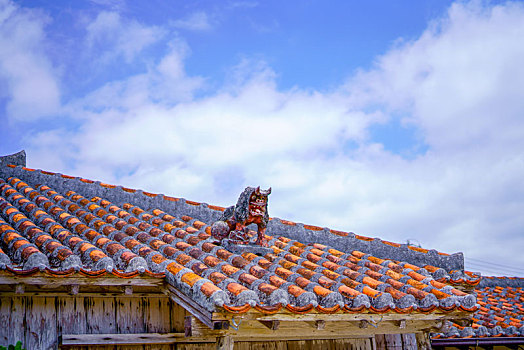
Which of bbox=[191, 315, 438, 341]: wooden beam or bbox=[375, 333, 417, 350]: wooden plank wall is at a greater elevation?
bbox=[191, 315, 438, 341]: wooden beam

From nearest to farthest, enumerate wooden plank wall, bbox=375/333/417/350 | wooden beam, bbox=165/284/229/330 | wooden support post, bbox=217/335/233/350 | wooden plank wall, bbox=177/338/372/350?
wooden beam, bbox=165/284/229/330 < wooden support post, bbox=217/335/233/350 < wooden plank wall, bbox=177/338/372/350 < wooden plank wall, bbox=375/333/417/350

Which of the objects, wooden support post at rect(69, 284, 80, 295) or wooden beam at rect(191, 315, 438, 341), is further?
wooden beam at rect(191, 315, 438, 341)

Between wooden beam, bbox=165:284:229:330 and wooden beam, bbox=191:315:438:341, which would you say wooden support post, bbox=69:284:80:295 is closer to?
wooden beam, bbox=165:284:229:330

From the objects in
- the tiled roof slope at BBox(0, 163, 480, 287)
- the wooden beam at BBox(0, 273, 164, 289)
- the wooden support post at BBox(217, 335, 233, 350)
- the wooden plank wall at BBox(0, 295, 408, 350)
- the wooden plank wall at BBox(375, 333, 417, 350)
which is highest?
the tiled roof slope at BBox(0, 163, 480, 287)

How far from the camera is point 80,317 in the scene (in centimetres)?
A: 649

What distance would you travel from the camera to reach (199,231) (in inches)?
344

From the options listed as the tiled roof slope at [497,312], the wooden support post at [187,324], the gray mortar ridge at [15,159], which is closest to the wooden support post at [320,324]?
the wooden support post at [187,324]

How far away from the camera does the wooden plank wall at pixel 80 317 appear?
6172 millimetres

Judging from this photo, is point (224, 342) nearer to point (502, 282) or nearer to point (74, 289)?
point (74, 289)

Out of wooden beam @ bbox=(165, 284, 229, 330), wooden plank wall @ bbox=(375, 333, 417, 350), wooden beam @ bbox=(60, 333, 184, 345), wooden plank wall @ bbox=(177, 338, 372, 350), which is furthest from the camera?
wooden plank wall @ bbox=(375, 333, 417, 350)

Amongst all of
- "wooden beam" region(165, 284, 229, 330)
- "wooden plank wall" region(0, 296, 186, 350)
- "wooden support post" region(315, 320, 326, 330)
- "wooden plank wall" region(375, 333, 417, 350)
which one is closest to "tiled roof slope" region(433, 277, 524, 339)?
"wooden plank wall" region(375, 333, 417, 350)

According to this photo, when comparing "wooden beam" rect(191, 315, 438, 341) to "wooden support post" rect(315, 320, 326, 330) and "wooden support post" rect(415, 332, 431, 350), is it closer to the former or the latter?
"wooden support post" rect(315, 320, 326, 330)

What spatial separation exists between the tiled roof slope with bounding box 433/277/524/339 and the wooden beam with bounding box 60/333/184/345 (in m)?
3.79

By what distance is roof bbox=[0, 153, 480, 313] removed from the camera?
19.6 ft
